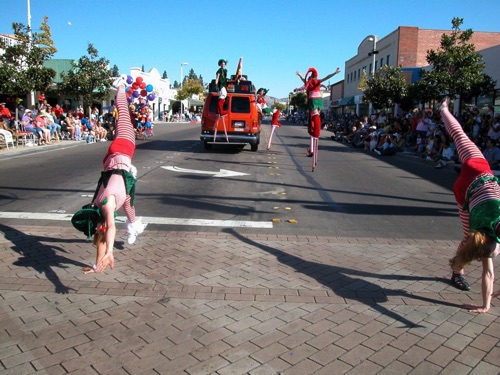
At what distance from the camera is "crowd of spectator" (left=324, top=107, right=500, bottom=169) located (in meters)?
15.9

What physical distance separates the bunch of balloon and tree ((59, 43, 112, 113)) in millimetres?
4122

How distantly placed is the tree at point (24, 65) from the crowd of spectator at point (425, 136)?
54.5 feet

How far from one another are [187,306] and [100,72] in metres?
24.7

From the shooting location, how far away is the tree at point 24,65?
20.9m

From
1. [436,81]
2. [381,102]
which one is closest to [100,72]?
[381,102]

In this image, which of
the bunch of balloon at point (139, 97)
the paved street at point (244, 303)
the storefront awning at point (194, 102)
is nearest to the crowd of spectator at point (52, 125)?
the bunch of balloon at point (139, 97)

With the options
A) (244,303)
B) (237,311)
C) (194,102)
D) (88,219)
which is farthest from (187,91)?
(237,311)

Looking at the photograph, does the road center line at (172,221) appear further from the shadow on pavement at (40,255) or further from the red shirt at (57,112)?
the red shirt at (57,112)

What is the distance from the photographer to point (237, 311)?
414cm

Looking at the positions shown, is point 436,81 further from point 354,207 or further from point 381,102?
point 354,207

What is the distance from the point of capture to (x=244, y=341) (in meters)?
3.62

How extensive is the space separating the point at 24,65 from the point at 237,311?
23.0 metres

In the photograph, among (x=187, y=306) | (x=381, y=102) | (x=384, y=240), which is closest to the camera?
(x=187, y=306)

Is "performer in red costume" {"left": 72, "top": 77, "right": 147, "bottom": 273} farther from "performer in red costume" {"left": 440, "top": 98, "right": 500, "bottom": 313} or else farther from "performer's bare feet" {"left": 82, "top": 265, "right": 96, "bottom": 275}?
"performer in red costume" {"left": 440, "top": 98, "right": 500, "bottom": 313}
